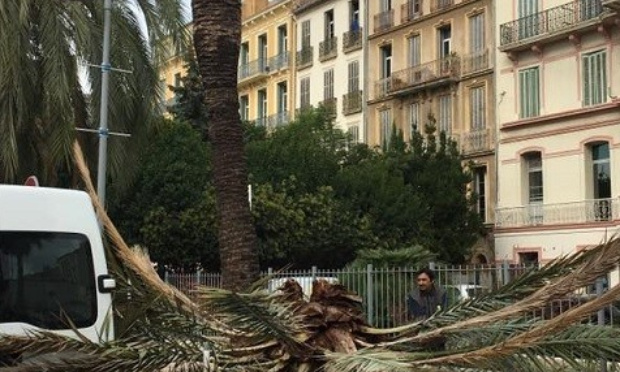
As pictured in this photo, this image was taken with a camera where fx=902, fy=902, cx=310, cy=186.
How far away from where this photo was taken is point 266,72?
45.4m

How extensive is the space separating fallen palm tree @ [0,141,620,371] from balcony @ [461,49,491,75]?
2829 cm

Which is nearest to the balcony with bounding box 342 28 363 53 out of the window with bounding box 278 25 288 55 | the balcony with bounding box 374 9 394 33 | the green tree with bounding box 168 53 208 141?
the balcony with bounding box 374 9 394 33

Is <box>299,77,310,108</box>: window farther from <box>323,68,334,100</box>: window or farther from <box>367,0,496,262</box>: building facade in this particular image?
<box>367,0,496,262</box>: building facade

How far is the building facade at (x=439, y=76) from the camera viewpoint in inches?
1298

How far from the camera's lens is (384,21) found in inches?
1501

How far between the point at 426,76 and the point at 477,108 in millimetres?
3052

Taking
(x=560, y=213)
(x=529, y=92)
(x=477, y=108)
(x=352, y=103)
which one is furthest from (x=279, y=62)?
(x=560, y=213)

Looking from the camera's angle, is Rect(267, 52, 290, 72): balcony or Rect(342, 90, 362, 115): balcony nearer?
Answer: Rect(342, 90, 362, 115): balcony

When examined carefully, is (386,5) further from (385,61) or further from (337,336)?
(337,336)

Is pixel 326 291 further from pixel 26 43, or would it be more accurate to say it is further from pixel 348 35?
pixel 348 35

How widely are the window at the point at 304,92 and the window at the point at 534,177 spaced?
1341cm

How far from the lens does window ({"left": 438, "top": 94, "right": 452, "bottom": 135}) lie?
34.5 m

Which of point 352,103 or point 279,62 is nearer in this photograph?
point 352,103

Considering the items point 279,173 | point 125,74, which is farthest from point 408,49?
point 125,74
